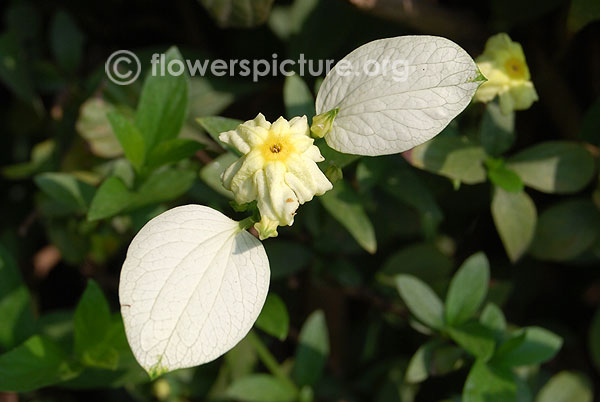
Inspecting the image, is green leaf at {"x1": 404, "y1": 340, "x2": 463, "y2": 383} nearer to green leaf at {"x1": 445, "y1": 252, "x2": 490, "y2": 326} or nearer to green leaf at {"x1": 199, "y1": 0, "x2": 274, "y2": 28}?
green leaf at {"x1": 445, "y1": 252, "x2": 490, "y2": 326}

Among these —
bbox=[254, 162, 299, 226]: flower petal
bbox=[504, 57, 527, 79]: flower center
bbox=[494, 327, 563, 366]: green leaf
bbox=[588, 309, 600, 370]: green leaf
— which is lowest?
bbox=[588, 309, 600, 370]: green leaf


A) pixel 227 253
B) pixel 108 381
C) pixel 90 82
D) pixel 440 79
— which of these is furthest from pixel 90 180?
pixel 440 79

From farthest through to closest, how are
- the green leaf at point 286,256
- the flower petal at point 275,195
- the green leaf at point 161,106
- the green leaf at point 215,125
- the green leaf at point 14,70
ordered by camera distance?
the green leaf at point 14,70, the green leaf at point 286,256, the green leaf at point 161,106, the green leaf at point 215,125, the flower petal at point 275,195

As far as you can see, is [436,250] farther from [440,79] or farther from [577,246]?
[440,79]

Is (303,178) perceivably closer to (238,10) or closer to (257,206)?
(257,206)

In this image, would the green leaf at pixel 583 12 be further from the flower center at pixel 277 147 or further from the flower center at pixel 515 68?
the flower center at pixel 277 147

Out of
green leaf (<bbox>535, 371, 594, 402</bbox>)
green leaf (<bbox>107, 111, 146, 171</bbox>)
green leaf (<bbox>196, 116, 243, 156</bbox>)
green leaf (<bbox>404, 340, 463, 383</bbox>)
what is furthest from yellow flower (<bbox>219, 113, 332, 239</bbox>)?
green leaf (<bbox>535, 371, 594, 402</bbox>)

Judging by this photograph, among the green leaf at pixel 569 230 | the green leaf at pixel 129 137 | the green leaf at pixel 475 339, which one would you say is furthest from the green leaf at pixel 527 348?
the green leaf at pixel 129 137
